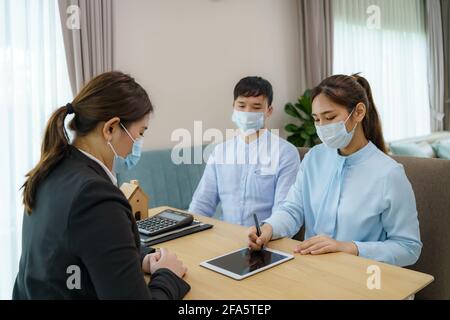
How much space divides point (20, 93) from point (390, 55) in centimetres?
451

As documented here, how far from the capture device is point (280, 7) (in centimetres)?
404

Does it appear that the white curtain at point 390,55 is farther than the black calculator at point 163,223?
Yes

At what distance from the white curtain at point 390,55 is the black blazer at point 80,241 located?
4060 millimetres

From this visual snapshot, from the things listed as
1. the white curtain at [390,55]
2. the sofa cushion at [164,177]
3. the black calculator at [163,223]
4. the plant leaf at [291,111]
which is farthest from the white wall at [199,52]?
the black calculator at [163,223]

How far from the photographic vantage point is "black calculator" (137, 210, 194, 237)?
1542mm

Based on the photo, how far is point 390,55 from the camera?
5.29 metres

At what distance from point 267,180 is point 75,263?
139 cm

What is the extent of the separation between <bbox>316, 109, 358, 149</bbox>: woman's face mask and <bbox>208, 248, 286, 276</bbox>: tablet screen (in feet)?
1.74

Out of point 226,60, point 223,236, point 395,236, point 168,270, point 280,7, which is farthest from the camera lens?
point 280,7

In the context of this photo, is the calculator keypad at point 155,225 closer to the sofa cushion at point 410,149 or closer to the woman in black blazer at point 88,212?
the woman in black blazer at point 88,212

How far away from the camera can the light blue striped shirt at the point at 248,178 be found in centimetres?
213

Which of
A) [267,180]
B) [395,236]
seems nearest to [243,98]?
[267,180]

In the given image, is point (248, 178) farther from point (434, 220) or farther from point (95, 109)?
point (95, 109)
